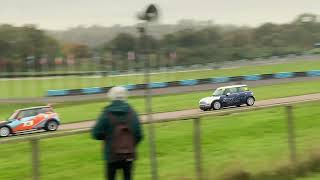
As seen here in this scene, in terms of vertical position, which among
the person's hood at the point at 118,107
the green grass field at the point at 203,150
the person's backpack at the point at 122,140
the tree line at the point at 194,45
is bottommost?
the green grass field at the point at 203,150

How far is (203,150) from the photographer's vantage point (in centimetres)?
851

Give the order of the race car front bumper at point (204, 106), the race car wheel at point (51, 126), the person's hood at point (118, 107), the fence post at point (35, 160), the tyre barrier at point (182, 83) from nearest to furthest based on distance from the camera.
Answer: the person's hood at point (118, 107) < the fence post at point (35, 160) < the race car wheel at point (51, 126) < the race car front bumper at point (204, 106) < the tyre barrier at point (182, 83)

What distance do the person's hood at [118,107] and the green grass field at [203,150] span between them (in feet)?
3.86

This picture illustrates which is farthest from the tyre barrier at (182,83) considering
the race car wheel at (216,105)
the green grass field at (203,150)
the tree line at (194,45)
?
the green grass field at (203,150)

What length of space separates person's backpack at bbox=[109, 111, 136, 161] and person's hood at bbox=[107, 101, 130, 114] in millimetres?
56

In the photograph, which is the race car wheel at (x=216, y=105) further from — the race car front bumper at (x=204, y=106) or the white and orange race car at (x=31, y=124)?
the white and orange race car at (x=31, y=124)

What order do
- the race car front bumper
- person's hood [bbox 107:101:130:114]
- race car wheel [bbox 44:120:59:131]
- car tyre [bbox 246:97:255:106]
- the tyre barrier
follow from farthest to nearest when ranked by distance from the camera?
1. the tyre barrier
2. the race car front bumper
3. car tyre [bbox 246:97:255:106]
4. race car wheel [bbox 44:120:59:131]
5. person's hood [bbox 107:101:130:114]

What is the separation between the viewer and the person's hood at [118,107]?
20.5 feet

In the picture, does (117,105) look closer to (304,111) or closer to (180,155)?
(180,155)

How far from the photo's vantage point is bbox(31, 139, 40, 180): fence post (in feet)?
21.4

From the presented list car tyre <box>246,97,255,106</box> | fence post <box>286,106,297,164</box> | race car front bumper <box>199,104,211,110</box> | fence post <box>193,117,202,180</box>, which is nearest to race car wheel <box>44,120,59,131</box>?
race car front bumper <box>199,104,211,110</box>

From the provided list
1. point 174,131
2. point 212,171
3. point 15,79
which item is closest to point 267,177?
point 212,171

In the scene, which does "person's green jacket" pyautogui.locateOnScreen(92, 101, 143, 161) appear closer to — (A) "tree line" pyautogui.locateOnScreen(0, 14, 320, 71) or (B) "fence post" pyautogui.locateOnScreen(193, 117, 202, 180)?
(B) "fence post" pyautogui.locateOnScreen(193, 117, 202, 180)

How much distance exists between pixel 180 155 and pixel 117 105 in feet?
8.50
